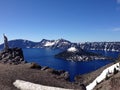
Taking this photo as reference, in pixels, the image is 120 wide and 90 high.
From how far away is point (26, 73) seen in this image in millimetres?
35438

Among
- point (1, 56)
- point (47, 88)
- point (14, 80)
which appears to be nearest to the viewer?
point (47, 88)

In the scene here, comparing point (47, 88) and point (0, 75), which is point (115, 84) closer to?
point (47, 88)

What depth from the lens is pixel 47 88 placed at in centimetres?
2525

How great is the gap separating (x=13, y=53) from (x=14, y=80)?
4358cm

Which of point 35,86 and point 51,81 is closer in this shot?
point 35,86

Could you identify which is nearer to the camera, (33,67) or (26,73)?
(26,73)

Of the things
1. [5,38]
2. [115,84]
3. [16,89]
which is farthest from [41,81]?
[5,38]

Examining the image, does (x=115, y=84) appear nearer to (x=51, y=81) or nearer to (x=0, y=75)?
(x=51, y=81)

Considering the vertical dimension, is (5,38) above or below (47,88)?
above

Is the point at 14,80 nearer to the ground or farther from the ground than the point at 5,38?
nearer to the ground

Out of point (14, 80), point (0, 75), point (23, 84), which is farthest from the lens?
point (0, 75)

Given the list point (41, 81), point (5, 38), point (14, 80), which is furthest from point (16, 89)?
point (5, 38)

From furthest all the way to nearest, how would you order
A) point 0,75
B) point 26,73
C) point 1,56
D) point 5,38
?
point 5,38
point 1,56
point 26,73
point 0,75

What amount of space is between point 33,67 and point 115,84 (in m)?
20.0
